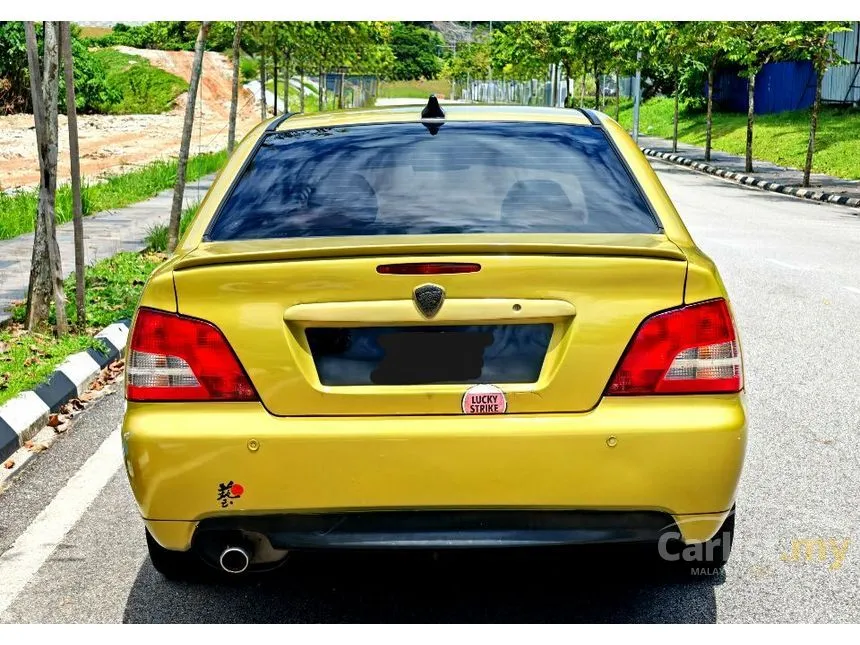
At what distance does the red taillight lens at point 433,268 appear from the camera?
3379 mm

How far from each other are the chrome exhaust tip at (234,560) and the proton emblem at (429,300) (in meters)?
0.82

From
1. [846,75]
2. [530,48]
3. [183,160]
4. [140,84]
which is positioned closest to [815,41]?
[846,75]

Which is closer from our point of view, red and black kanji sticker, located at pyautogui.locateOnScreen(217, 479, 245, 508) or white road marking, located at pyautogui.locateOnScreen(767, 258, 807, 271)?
red and black kanji sticker, located at pyautogui.locateOnScreen(217, 479, 245, 508)

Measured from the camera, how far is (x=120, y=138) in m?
40.9

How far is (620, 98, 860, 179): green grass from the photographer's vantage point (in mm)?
31797

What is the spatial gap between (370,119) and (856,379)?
13.7 feet

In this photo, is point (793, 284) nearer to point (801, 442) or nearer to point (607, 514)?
point (801, 442)

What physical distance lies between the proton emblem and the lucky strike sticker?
0.23m

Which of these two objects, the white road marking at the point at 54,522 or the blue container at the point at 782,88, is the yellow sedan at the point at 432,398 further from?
the blue container at the point at 782,88

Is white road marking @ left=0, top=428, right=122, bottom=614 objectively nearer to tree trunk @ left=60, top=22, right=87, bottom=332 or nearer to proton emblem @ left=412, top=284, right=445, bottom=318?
proton emblem @ left=412, top=284, right=445, bottom=318

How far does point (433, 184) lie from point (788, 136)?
118 feet

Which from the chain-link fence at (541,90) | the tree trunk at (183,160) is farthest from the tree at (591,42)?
the tree trunk at (183,160)

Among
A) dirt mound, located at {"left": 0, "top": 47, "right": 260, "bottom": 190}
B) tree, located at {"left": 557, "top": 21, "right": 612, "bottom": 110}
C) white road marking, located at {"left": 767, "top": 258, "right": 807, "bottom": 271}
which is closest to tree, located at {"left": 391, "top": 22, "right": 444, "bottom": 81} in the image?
dirt mound, located at {"left": 0, "top": 47, "right": 260, "bottom": 190}
